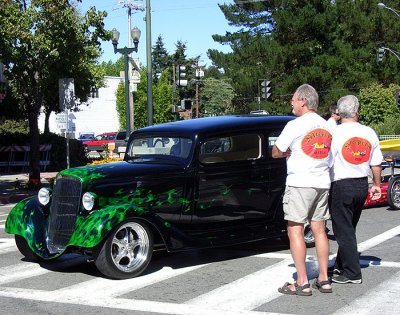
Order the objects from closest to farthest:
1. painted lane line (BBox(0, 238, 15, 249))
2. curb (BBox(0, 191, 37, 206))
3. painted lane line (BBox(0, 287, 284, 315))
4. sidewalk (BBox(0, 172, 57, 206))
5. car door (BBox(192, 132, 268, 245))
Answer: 1. painted lane line (BBox(0, 287, 284, 315))
2. car door (BBox(192, 132, 268, 245))
3. painted lane line (BBox(0, 238, 15, 249))
4. curb (BBox(0, 191, 37, 206))
5. sidewalk (BBox(0, 172, 57, 206))

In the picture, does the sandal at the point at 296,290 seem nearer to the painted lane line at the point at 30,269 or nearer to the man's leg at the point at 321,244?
the man's leg at the point at 321,244

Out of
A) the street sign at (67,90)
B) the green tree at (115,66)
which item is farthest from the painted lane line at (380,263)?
the green tree at (115,66)

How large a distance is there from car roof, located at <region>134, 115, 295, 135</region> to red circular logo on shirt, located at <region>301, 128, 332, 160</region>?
207cm

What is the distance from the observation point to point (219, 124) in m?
7.82

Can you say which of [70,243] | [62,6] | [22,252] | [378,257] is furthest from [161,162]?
[62,6]

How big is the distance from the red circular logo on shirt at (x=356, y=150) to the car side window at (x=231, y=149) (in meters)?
1.85

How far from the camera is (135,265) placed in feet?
22.3

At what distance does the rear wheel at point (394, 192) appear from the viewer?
11797 mm

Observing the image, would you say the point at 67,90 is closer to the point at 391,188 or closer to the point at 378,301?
the point at 391,188

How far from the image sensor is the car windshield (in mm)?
7551

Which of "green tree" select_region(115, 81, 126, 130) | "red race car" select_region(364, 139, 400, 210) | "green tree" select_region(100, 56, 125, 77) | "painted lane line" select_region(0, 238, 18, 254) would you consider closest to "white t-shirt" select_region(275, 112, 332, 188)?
"painted lane line" select_region(0, 238, 18, 254)

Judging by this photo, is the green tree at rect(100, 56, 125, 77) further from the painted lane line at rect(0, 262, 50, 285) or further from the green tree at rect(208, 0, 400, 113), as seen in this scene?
the painted lane line at rect(0, 262, 50, 285)

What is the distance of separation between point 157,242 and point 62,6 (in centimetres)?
1332

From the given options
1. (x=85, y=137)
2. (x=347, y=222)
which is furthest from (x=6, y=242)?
(x=85, y=137)
